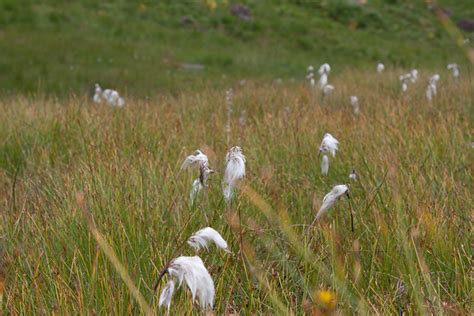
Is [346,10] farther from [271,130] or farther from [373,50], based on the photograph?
[271,130]

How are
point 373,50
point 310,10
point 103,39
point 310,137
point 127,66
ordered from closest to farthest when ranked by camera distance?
point 310,137, point 127,66, point 103,39, point 373,50, point 310,10

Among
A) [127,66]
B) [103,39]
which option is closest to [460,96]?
[127,66]

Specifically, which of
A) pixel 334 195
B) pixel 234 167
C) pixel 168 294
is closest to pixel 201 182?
pixel 234 167

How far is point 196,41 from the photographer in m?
17.2

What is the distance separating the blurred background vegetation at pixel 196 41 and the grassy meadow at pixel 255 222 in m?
7.35

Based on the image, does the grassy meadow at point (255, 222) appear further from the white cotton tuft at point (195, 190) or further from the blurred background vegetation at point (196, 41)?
the blurred background vegetation at point (196, 41)

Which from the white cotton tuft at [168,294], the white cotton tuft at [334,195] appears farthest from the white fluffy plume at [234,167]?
the white cotton tuft at [168,294]

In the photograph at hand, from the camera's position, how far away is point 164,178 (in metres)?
3.41

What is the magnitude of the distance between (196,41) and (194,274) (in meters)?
16.1

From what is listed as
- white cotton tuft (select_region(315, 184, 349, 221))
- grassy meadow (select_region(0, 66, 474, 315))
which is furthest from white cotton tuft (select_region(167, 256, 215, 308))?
white cotton tuft (select_region(315, 184, 349, 221))

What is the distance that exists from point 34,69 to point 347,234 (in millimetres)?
11263

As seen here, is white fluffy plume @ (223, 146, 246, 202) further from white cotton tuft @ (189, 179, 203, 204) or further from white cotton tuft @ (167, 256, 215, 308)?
white cotton tuft @ (167, 256, 215, 308)

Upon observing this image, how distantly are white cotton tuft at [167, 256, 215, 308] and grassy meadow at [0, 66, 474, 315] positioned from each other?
0.20 m

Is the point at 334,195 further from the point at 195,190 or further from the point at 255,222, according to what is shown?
the point at 255,222
